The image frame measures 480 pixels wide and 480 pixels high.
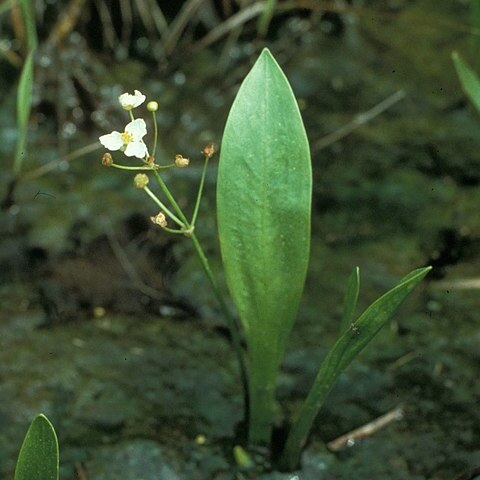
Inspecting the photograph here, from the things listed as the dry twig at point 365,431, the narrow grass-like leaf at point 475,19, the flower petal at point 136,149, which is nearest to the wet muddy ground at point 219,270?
the dry twig at point 365,431

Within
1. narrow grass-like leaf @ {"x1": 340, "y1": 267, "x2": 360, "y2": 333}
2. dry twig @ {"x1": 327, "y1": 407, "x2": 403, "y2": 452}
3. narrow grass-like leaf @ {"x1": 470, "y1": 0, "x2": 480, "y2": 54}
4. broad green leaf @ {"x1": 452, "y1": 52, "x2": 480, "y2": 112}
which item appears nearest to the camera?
narrow grass-like leaf @ {"x1": 340, "y1": 267, "x2": 360, "y2": 333}

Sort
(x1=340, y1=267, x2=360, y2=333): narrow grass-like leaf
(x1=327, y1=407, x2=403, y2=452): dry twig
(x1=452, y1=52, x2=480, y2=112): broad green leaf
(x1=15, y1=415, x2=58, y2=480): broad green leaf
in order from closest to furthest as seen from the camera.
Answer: (x1=15, y1=415, x2=58, y2=480): broad green leaf, (x1=340, y1=267, x2=360, y2=333): narrow grass-like leaf, (x1=327, y1=407, x2=403, y2=452): dry twig, (x1=452, y1=52, x2=480, y2=112): broad green leaf

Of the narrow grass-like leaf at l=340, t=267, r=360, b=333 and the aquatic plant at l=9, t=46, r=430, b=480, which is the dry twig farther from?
the narrow grass-like leaf at l=340, t=267, r=360, b=333

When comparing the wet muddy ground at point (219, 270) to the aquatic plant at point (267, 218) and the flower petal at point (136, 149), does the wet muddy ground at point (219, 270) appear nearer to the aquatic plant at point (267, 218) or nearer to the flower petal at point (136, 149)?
the aquatic plant at point (267, 218)

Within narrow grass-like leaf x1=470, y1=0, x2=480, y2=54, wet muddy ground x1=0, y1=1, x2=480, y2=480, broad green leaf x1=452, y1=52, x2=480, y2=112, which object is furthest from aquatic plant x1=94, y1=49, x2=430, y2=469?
narrow grass-like leaf x1=470, y1=0, x2=480, y2=54

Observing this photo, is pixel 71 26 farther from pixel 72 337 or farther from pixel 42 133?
pixel 72 337

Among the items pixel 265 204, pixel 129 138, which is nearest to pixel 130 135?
pixel 129 138

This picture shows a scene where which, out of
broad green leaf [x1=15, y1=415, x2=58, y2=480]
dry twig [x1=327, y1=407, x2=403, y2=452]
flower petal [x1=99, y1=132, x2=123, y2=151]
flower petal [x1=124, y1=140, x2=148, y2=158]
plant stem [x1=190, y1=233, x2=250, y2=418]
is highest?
flower petal [x1=99, y1=132, x2=123, y2=151]
